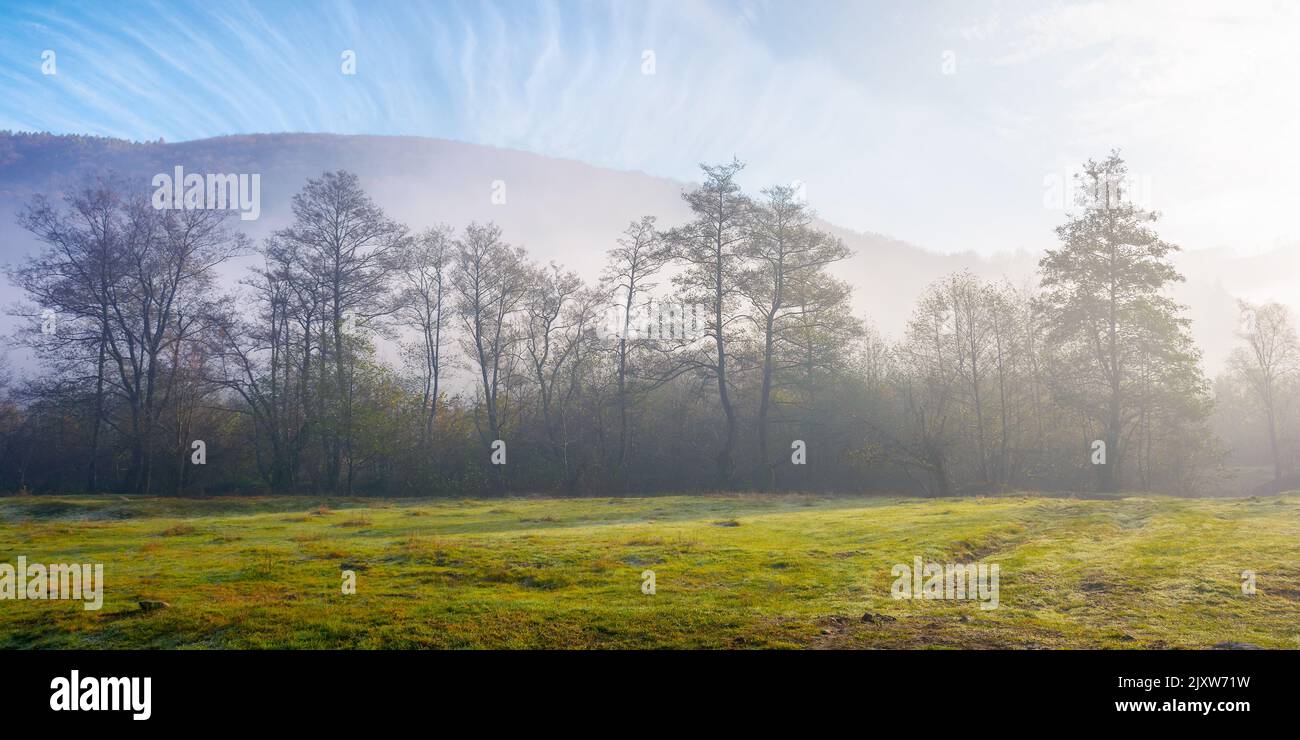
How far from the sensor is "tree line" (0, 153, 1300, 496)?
124 ft

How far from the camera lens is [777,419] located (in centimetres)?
4319

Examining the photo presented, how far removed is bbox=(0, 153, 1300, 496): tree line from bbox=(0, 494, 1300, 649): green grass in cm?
1535

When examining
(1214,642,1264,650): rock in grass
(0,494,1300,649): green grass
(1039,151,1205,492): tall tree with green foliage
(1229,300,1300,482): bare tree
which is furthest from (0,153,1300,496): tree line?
(1214,642,1264,650): rock in grass

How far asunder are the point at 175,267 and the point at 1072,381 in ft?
183

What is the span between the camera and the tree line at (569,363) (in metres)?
37.7

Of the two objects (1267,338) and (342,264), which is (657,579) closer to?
(342,264)

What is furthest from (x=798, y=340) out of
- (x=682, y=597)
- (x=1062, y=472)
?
(x=682, y=597)

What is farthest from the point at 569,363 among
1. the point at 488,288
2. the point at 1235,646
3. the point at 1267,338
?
the point at 1267,338

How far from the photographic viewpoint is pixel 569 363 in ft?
166

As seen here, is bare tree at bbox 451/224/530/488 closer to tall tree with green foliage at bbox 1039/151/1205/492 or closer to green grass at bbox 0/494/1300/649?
green grass at bbox 0/494/1300/649

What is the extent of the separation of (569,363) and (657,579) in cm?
3828

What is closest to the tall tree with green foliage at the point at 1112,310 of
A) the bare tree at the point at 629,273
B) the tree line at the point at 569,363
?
the tree line at the point at 569,363
